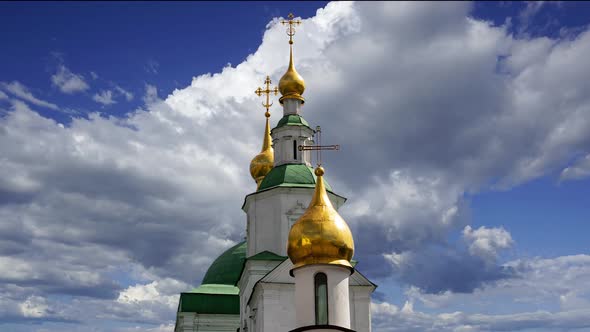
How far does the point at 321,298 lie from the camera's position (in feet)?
67.9

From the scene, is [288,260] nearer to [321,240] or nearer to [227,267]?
[321,240]

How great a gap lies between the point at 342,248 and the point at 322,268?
2.70 ft

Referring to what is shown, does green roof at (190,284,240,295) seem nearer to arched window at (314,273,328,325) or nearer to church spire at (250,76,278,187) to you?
church spire at (250,76,278,187)

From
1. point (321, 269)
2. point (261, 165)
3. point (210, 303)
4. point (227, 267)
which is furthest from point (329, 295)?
point (227, 267)

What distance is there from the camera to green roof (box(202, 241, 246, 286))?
40.0m

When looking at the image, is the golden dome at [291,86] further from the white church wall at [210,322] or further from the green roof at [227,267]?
the white church wall at [210,322]

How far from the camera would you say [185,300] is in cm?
3819

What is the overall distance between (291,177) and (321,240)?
34.5 feet

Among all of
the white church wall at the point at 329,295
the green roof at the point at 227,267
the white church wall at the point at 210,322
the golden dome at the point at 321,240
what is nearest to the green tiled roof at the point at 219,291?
the green roof at the point at 227,267

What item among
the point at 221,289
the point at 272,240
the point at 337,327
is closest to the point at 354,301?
the point at 272,240

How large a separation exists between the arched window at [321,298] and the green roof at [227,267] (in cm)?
1915

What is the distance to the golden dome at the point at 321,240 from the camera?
823 inches

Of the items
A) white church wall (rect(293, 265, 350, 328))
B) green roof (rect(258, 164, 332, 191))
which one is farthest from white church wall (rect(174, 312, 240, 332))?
white church wall (rect(293, 265, 350, 328))

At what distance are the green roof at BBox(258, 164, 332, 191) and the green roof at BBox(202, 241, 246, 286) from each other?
30.1ft
